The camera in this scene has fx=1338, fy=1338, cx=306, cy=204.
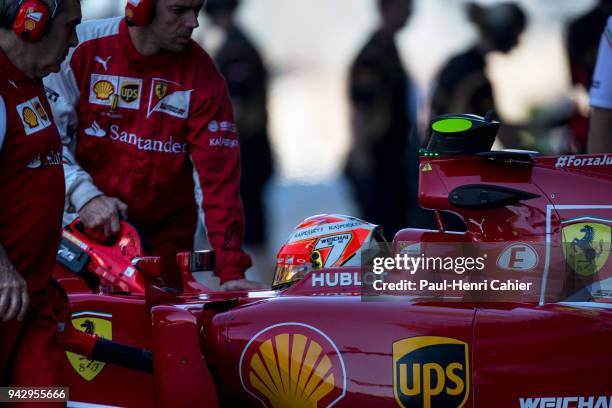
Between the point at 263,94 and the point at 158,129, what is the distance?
8.56 feet

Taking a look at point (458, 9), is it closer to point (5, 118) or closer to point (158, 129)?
point (158, 129)

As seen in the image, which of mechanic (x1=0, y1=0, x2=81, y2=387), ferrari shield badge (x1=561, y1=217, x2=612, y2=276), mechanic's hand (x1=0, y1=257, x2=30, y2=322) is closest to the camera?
mechanic's hand (x1=0, y1=257, x2=30, y2=322)

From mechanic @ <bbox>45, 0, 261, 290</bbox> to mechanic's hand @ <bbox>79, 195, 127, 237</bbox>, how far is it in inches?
3.0

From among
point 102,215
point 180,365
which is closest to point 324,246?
point 180,365

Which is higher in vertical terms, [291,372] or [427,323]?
[427,323]

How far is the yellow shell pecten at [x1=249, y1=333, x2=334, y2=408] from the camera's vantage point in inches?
155

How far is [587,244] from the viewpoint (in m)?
4.12

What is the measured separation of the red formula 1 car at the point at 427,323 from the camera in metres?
3.83

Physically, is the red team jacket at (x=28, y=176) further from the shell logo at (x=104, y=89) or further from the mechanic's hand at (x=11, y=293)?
the shell logo at (x=104, y=89)

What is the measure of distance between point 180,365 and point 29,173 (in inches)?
28.9

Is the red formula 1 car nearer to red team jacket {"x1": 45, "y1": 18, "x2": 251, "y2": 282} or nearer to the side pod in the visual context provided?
the side pod

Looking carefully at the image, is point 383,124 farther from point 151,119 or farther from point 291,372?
point 291,372

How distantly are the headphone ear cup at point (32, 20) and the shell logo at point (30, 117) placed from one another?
0.64 ft

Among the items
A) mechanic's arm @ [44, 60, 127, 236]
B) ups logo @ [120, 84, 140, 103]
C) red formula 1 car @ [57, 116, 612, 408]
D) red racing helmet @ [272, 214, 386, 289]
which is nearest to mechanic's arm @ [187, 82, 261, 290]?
ups logo @ [120, 84, 140, 103]
